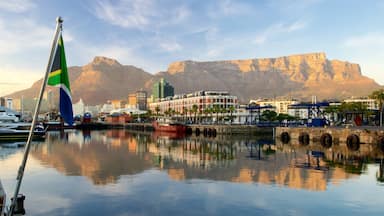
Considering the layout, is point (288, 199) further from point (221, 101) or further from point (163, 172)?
point (221, 101)

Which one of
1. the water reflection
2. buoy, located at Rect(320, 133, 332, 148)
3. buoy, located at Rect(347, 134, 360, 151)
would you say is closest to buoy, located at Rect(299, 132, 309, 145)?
buoy, located at Rect(320, 133, 332, 148)

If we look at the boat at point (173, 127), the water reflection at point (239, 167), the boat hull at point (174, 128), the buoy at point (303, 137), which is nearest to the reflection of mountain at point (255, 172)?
the water reflection at point (239, 167)

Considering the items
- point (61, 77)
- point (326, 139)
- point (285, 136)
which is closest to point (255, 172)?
point (61, 77)

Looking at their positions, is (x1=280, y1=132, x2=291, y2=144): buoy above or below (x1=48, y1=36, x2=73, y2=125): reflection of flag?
below

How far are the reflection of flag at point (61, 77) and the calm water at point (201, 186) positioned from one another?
1001 cm

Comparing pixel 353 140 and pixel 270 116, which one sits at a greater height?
pixel 270 116

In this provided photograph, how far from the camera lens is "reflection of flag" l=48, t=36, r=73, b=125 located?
10461 mm

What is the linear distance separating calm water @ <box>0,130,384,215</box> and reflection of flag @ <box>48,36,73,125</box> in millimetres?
10011

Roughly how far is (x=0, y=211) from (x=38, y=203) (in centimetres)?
940

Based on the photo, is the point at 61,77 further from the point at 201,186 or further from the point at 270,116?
the point at 270,116

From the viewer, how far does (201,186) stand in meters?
26.6

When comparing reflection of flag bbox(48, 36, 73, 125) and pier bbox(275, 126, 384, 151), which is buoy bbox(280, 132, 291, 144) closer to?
pier bbox(275, 126, 384, 151)

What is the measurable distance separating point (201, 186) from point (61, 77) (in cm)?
1813

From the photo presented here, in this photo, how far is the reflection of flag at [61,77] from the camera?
10461 mm
